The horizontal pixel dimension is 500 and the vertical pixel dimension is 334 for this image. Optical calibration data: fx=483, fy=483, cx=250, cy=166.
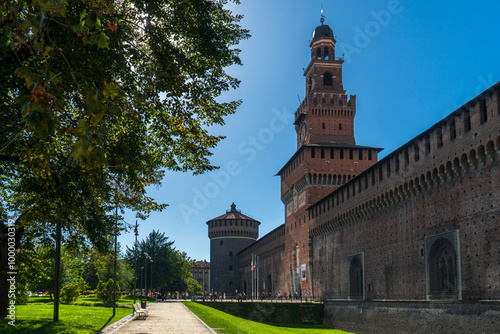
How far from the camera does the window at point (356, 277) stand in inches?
1264

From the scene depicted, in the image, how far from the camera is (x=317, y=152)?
44.3m

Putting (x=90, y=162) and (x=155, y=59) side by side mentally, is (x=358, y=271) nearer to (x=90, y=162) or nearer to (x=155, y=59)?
(x=155, y=59)

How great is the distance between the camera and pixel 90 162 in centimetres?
427

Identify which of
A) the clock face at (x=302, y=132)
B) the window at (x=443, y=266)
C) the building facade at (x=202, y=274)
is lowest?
the building facade at (x=202, y=274)

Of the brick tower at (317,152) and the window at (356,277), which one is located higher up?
the brick tower at (317,152)

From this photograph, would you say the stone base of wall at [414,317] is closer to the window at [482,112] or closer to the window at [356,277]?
the window at [356,277]

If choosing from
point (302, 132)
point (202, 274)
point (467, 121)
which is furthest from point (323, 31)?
point (202, 274)

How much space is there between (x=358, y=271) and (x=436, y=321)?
10795mm

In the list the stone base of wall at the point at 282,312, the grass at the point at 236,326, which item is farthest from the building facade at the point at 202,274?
the grass at the point at 236,326

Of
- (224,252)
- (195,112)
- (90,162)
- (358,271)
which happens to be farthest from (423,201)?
(224,252)

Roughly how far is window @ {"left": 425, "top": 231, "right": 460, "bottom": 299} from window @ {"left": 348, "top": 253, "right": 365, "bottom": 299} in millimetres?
8699

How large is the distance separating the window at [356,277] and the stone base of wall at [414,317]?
2.25 feet

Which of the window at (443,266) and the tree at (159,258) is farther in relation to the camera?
the tree at (159,258)

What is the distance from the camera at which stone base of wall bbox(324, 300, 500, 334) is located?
18.8 m
